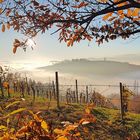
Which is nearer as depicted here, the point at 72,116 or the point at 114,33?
the point at 114,33

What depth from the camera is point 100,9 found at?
524 cm

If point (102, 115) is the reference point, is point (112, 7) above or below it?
above

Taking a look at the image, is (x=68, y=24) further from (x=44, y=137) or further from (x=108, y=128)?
(x=108, y=128)

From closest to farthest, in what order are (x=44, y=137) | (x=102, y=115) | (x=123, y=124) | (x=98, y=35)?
(x=44, y=137), (x=98, y=35), (x=123, y=124), (x=102, y=115)

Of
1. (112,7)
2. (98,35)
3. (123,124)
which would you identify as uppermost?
(112,7)

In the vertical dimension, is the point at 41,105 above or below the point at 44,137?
below

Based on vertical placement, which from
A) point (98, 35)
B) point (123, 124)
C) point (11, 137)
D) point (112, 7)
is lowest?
point (123, 124)

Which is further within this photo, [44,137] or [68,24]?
[68,24]

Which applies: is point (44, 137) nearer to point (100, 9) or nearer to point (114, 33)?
point (100, 9)

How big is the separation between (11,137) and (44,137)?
19 centimetres

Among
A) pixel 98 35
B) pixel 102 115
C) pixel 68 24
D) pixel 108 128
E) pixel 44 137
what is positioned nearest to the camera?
pixel 44 137

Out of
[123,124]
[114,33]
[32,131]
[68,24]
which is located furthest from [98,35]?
[123,124]

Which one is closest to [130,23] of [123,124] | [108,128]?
[108,128]

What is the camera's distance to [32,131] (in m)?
1.68
